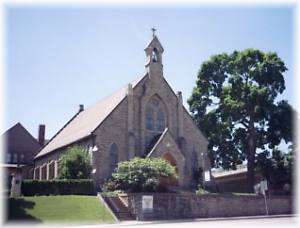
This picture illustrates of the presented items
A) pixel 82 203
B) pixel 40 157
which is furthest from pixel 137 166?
pixel 40 157

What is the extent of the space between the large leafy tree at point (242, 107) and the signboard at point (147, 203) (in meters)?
22.9

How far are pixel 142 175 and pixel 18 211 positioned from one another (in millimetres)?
10849

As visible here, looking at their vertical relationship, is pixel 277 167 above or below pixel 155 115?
below

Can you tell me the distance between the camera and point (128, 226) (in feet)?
A: 89.2

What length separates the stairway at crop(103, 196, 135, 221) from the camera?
31708 millimetres

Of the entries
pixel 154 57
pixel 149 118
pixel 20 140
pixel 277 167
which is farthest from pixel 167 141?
pixel 20 140

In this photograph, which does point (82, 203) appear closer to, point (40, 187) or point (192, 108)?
point (40, 187)

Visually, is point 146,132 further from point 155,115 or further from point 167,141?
point 167,141

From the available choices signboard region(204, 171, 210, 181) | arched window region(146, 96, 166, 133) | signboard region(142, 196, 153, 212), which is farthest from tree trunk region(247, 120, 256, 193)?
signboard region(142, 196, 153, 212)

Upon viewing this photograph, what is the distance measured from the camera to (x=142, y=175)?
3522cm

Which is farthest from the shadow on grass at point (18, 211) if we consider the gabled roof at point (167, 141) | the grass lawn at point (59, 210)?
the gabled roof at point (167, 141)

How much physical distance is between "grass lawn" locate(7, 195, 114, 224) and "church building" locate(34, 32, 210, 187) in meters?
7.83

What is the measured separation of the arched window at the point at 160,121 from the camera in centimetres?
4806

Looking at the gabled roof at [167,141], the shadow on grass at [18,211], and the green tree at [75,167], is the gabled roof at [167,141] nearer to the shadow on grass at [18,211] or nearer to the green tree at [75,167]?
the green tree at [75,167]
